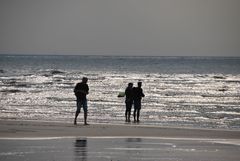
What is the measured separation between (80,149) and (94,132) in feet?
15.0

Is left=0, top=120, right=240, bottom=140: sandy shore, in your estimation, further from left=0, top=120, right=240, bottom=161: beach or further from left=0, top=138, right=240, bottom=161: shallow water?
left=0, top=138, right=240, bottom=161: shallow water

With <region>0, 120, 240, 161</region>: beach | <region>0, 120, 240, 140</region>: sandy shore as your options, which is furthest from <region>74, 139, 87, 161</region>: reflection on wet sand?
<region>0, 120, 240, 140</region>: sandy shore

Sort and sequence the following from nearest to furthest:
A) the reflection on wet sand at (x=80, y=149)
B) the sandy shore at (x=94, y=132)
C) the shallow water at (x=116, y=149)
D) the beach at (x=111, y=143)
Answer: the reflection on wet sand at (x=80, y=149)
the shallow water at (x=116, y=149)
the beach at (x=111, y=143)
the sandy shore at (x=94, y=132)

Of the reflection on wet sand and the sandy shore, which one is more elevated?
the sandy shore

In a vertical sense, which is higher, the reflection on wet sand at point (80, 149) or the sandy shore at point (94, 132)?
the sandy shore at point (94, 132)

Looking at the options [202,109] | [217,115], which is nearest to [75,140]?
[217,115]

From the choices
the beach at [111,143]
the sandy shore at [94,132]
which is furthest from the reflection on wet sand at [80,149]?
the sandy shore at [94,132]

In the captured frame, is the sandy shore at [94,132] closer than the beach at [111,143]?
No

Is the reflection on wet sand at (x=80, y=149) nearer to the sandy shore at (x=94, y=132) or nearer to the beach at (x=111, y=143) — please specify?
the beach at (x=111, y=143)

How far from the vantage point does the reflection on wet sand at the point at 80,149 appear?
1434 centimetres

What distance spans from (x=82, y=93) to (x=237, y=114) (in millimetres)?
13351

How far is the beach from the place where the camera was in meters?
14.7

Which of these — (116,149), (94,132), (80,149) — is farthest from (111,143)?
(94,132)

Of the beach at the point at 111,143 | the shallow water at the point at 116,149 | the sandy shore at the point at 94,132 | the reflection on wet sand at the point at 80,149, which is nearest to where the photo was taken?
the reflection on wet sand at the point at 80,149
